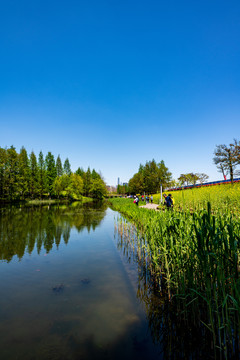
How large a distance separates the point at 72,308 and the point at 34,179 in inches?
2131

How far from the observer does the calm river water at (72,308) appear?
10.5 ft

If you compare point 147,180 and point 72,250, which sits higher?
point 147,180

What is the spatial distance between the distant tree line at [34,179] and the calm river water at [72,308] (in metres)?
36.1

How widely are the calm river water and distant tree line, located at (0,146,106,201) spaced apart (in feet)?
119

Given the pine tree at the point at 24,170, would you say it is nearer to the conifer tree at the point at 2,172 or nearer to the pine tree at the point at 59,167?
the conifer tree at the point at 2,172

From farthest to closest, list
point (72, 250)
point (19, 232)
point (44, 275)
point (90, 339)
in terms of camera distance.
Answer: point (19, 232)
point (72, 250)
point (44, 275)
point (90, 339)

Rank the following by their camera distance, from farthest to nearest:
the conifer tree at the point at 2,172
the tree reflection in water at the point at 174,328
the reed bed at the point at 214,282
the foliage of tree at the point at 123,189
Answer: the foliage of tree at the point at 123,189, the conifer tree at the point at 2,172, the tree reflection in water at the point at 174,328, the reed bed at the point at 214,282

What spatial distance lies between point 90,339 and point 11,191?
42753mm

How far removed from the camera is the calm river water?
3197 millimetres

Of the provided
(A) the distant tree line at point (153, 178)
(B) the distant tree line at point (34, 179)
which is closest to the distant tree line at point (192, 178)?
(A) the distant tree line at point (153, 178)

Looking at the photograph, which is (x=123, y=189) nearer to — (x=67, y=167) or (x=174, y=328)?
(x=67, y=167)

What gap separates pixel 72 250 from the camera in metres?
9.23

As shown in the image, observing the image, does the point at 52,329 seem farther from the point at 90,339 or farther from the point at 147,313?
the point at 147,313

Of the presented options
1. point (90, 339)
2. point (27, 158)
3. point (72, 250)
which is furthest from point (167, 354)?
point (27, 158)
